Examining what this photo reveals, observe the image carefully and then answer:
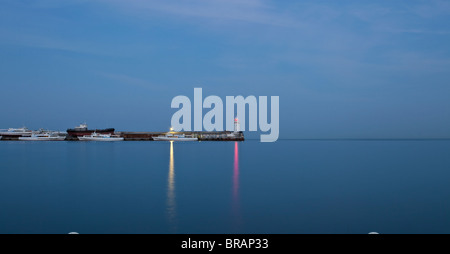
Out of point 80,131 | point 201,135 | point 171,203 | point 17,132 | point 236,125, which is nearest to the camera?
point 171,203

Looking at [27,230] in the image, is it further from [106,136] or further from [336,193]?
[106,136]

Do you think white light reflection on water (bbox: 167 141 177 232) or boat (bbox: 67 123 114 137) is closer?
white light reflection on water (bbox: 167 141 177 232)

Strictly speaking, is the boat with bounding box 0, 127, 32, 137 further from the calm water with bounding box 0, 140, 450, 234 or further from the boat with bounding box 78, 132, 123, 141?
the calm water with bounding box 0, 140, 450, 234

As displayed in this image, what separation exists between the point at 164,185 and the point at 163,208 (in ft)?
20.0

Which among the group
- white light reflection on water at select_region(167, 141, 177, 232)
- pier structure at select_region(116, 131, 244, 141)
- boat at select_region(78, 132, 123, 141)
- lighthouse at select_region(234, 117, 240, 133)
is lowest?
white light reflection on water at select_region(167, 141, 177, 232)

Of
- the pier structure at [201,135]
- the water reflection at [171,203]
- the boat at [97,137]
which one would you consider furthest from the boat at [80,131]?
the water reflection at [171,203]

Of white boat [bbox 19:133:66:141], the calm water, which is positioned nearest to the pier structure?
white boat [bbox 19:133:66:141]

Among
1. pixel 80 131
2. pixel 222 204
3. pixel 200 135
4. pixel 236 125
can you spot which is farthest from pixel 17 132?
pixel 222 204

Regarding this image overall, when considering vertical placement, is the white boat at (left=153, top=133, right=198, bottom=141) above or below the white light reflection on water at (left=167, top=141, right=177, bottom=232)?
above

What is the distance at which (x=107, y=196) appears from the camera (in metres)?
15.8

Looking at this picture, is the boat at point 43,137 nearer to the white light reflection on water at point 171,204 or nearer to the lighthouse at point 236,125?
the lighthouse at point 236,125

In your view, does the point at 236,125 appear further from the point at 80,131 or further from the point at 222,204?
the point at 222,204

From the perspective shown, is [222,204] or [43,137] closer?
[222,204]
